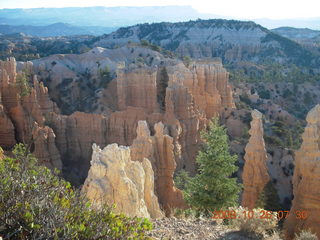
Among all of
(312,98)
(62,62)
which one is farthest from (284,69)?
(62,62)

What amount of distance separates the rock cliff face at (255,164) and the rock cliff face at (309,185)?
10.9ft

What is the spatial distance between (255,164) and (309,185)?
398 cm

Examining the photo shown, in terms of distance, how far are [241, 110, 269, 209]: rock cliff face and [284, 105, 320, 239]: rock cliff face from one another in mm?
3329

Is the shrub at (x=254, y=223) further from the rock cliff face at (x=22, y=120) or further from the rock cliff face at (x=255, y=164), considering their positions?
the rock cliff face at (x=22, y=120)

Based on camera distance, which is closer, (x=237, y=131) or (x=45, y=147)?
Result: (x=45, y=147)

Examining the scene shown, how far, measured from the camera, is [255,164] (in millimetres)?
17266

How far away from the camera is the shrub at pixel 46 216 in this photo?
5.27m

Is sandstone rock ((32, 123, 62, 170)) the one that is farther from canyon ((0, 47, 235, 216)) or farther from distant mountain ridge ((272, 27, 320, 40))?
distant mountain ridge ((272, 27, 320, 40))

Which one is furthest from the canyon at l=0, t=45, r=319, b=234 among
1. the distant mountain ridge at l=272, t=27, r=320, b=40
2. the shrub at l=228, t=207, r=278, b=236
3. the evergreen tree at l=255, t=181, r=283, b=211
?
the distant mountain ridge at l=272, t=27, r=320, b=40

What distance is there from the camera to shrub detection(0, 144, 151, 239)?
207 inches

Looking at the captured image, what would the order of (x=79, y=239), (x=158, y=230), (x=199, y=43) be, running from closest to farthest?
(x=79, y=239)
(x=158, y=230)
(x=199, y=43)

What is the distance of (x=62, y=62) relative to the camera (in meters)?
56.3

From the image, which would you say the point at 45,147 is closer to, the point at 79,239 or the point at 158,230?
the point at 158,230

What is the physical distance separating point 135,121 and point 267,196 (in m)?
12.0
